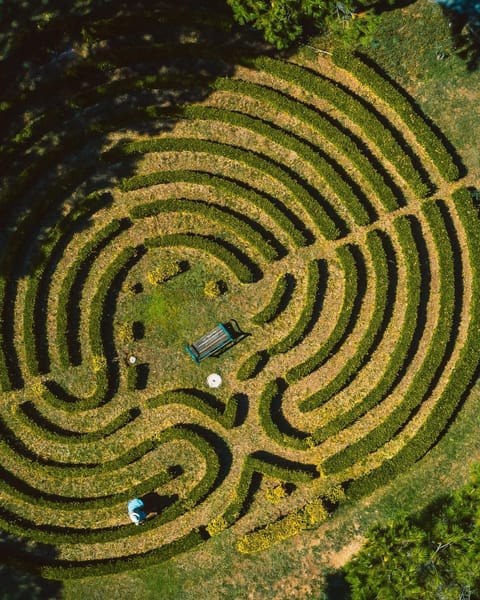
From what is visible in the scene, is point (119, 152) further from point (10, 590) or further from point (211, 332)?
point (10, 590)

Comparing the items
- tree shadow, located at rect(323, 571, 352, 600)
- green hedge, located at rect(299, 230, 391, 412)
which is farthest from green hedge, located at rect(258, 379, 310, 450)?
tree shadow, located at rect(323, 571, 352, 600)

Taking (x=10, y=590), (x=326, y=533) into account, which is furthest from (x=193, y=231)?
(x=10, y=590)

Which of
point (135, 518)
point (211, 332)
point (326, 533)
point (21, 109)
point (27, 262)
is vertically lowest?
point (326, 533)

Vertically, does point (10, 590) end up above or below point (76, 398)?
below

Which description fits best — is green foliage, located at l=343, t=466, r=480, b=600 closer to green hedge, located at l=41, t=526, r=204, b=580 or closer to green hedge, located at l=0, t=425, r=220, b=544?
green hedge, located at l=41, t=526, r=204, b=580

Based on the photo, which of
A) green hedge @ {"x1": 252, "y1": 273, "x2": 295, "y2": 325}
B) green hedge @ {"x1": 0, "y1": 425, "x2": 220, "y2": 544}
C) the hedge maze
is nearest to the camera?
the hedge maze
